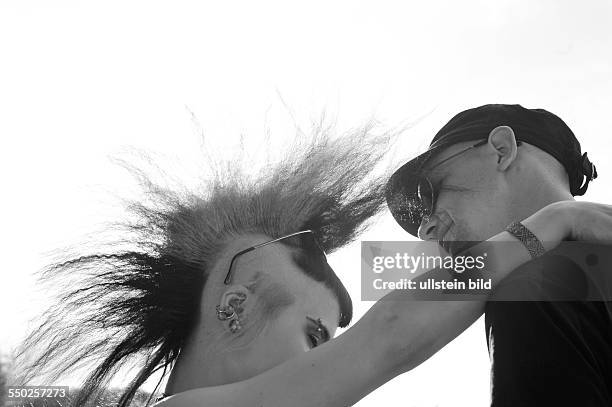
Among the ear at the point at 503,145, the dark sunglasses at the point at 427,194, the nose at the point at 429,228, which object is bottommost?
the nose at the point at 429,228

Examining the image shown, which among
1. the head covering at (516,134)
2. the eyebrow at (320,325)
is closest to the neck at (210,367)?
the eyebrow at (320,325)

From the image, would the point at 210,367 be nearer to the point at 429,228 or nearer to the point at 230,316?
the point at 230,316

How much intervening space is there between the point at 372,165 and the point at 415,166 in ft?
1.44

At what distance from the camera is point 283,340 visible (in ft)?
10.8

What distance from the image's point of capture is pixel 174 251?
144 inches

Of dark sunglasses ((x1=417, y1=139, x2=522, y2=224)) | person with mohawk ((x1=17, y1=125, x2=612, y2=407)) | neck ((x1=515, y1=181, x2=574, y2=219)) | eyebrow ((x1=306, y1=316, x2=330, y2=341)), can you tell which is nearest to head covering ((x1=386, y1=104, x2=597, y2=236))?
dark sunglasses ((x1=417, y1=139, x2=522, y2=224))

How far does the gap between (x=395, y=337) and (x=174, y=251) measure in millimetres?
1465

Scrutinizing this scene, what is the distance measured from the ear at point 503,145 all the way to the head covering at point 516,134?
6 cm

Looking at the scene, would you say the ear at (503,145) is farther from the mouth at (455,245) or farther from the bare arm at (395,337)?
the bare arm at (395,337)

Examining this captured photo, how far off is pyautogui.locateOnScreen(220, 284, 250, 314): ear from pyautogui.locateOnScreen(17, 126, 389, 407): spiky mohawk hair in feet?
0.70

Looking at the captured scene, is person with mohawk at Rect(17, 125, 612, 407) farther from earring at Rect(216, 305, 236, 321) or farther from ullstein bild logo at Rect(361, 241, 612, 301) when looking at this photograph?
ullstein bild logo at Rect(361, 241, 612, 301)

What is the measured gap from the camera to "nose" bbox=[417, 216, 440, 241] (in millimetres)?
3404

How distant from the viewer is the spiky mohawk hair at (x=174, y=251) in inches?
143

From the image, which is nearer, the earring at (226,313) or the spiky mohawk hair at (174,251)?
the earring at (226,313)
